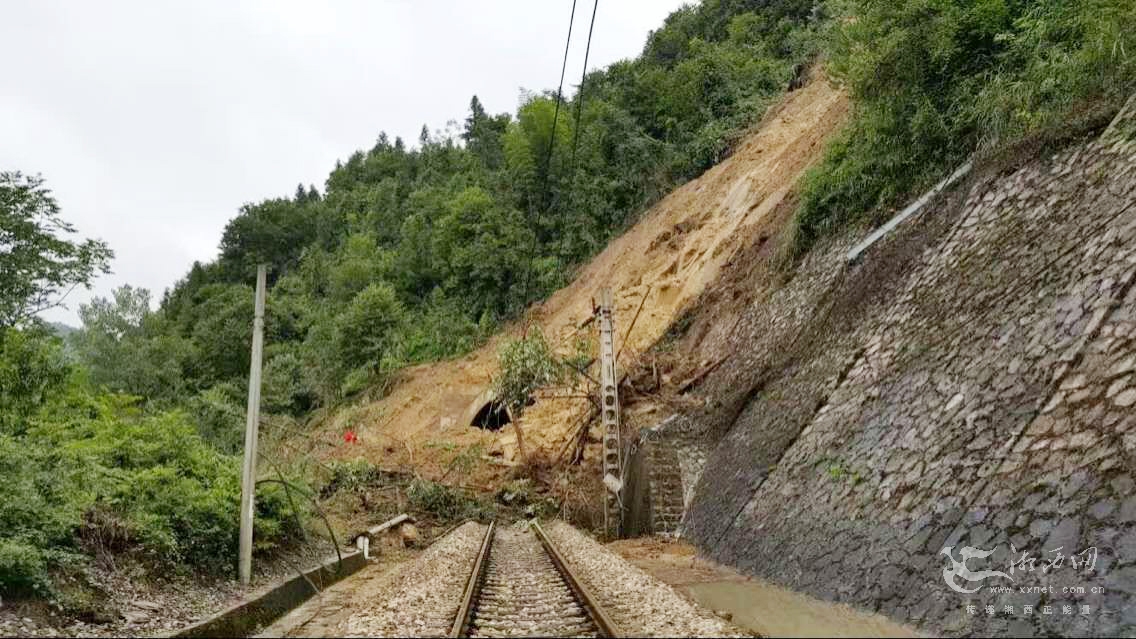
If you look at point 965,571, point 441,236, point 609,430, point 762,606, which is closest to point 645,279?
point 609,430

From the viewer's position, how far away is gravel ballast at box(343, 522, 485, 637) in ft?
20.4

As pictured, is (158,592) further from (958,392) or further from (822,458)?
(958,392)

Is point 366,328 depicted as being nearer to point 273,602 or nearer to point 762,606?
point 273,602

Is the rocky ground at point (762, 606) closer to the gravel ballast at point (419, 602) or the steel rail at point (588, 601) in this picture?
the steel rail at point (588, 601)

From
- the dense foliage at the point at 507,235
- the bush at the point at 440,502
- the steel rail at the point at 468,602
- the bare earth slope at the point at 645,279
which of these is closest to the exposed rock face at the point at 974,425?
the steel rail at the point at 468,602

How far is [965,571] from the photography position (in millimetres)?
5156

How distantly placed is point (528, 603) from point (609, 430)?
879 cm

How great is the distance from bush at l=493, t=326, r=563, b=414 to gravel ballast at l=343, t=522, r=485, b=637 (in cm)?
759

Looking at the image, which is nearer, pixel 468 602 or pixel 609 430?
pixel 468 602

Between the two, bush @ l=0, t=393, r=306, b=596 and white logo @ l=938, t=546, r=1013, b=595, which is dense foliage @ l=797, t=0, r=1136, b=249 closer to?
white logo @ l=938, t=546, r=1013, b=595

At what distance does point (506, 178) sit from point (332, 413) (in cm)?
1615

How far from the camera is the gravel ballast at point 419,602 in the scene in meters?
Answer: 6.20

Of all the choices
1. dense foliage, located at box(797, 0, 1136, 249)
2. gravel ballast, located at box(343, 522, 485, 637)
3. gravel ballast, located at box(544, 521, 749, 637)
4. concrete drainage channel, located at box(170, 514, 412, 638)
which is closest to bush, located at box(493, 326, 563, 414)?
concrete drainage channel, located at box(170, 514, 412, 638)

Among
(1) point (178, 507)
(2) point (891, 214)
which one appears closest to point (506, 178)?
(2) point (891, 214)
